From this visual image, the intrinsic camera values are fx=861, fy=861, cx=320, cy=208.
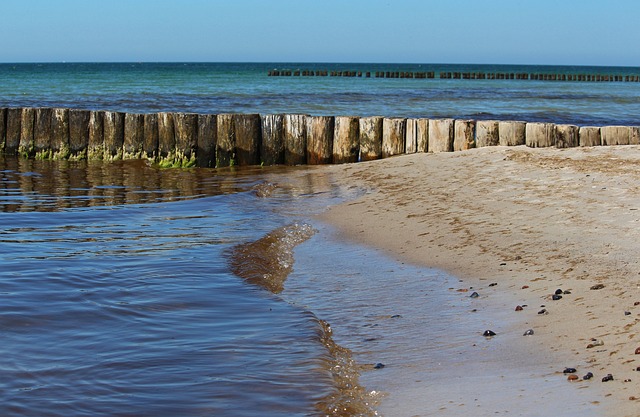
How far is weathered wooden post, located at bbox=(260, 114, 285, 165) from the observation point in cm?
1475

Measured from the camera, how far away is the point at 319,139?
48.0ft

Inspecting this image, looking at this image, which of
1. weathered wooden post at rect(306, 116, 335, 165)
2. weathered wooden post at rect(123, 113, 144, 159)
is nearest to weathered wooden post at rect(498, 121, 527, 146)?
weathered wooden post at rect(306, 116, 335, 165)

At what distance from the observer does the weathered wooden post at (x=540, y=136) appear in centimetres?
1316

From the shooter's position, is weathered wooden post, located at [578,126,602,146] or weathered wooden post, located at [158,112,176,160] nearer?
weathered wooden post, located at [578,126,602,146]

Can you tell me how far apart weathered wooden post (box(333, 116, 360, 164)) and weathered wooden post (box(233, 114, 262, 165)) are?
4.43ft

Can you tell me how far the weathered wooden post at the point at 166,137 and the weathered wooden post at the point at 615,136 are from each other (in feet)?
23.3

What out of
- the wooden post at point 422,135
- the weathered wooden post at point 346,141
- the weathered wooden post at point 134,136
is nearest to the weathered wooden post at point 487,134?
the wooden post at point 422,135

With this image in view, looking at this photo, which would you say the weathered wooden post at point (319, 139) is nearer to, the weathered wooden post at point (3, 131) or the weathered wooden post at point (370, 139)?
the weathered wooden post at point (370, 139)

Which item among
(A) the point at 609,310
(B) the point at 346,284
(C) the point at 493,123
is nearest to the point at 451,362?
(A) the point at 609,310

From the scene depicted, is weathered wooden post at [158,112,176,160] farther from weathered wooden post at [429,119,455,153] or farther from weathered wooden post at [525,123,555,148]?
weathered wooden post at [525,123,555,148]

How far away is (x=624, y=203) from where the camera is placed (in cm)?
806

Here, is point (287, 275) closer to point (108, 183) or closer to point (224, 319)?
point (224, 319)

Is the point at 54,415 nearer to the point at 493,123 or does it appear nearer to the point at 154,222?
the point at 154,222

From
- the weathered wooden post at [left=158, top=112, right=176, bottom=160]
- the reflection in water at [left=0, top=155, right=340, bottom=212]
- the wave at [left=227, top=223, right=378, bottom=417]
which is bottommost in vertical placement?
the wave at [left=227, top=223, right=378, bottom=417]
